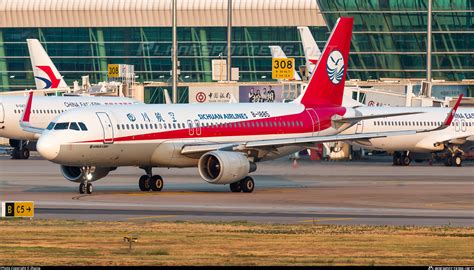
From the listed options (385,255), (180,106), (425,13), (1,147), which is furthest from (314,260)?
(425,13)

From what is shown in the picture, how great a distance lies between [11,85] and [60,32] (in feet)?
29.3

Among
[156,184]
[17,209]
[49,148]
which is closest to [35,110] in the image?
[156,184]

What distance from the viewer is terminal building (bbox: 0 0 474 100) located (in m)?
134

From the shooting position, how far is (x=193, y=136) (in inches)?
1895

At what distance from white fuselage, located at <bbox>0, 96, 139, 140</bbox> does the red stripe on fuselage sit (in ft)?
90.9

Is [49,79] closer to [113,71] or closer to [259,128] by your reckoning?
[113,71]

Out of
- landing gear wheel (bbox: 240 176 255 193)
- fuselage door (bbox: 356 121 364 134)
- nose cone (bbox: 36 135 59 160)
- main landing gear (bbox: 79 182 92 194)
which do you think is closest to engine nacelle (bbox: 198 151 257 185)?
landing gear wheel (bbox: 240 176 255 193)

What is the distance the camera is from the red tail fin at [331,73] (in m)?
52.6

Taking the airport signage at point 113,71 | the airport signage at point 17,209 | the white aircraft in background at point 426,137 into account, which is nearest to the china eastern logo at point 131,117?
the airport signage at point 17,209

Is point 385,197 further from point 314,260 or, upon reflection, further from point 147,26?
point 147,26

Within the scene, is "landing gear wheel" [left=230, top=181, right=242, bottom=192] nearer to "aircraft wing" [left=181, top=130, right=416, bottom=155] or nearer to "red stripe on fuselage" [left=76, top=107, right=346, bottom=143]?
"aircraft wing" [left=181, top=130, right=416, bottom=155]

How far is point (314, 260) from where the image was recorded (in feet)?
80.8

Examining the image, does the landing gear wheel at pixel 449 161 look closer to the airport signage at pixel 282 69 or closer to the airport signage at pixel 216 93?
the airport signage at pixel 282 69

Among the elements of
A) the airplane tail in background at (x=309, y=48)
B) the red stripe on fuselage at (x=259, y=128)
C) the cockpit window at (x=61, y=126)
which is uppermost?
the airplane tail in background at (x=309, y=48)
